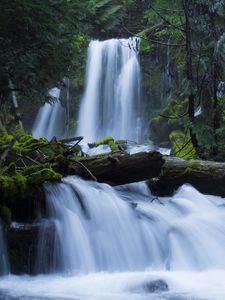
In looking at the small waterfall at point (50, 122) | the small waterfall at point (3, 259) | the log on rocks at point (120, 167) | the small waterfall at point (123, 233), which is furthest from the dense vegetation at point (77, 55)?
the small waterfall at point (50, 122)

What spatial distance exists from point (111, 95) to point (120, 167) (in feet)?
46.5

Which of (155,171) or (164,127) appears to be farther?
(164,127)

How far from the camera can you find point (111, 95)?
829 inches

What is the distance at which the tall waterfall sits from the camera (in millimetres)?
20406

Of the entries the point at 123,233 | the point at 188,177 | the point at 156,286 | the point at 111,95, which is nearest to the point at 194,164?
the point at 188,177

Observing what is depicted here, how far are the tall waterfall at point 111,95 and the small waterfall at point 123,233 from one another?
12.3 meters

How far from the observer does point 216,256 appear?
6.57m

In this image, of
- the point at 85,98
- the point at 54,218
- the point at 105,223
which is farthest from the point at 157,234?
the point at 85,98

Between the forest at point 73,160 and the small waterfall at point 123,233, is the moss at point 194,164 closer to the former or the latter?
the forest at point 73,160

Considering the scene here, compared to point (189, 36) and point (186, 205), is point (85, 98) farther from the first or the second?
point (186, 205)

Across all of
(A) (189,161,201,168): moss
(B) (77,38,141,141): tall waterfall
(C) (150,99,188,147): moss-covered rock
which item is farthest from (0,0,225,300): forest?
(B) (77,38,141,141): tall waterfall

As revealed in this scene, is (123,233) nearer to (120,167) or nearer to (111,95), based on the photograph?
(120,167)

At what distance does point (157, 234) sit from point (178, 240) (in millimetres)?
309

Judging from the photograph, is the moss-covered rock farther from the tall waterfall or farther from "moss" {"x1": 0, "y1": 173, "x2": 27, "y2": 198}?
"moss" {"x1": 0, "y1": 173, "x2": 27, "y2": 198}
